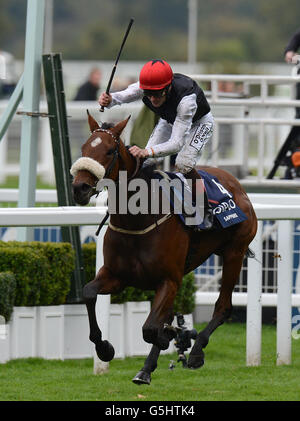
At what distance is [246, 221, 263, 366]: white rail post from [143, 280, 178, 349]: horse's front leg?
4.62 ft

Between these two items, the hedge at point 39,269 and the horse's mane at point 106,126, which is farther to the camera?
the hedge at point 39,269

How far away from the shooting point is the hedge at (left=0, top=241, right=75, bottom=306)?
713cm

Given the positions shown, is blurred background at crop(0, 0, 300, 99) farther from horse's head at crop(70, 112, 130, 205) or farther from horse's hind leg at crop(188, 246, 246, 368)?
horse's head at crop(70, 112, 130, 205)

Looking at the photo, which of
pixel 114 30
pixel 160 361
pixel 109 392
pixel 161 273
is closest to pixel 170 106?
pixel 161 273

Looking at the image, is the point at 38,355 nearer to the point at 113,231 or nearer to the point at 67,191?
the point at 67,191

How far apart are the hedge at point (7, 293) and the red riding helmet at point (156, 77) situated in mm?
1862

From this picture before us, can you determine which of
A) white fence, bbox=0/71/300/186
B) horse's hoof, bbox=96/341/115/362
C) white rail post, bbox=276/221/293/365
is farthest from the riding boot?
white fence, bbox=0/71/300/186

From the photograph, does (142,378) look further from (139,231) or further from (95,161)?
(95,161)

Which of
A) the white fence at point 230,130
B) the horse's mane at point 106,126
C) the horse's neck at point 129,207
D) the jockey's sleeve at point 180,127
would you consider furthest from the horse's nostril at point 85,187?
the white fence at point 230,130

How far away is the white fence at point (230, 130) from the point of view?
8859 mm

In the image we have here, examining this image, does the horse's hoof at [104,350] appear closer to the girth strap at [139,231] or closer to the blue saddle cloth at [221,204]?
the girth strap at [139,231]

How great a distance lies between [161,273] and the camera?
567cm

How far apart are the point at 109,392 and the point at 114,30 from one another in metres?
62.2

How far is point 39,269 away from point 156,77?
6.81 ft
